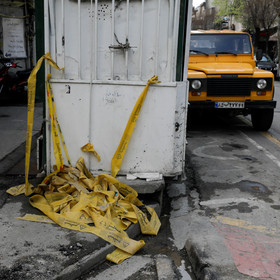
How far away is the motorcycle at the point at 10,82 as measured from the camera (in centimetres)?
1044

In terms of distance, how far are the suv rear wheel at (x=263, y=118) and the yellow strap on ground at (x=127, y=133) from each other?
4.96 m

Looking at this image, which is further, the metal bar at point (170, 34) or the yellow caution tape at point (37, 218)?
the metal bar at point (170, 34)

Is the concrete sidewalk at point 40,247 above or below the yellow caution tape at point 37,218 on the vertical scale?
below

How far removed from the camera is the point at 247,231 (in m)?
3.87

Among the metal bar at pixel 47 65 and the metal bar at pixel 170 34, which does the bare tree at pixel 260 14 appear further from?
the metal bar at pixel 47 65

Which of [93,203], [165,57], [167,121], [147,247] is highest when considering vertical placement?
[165,57]

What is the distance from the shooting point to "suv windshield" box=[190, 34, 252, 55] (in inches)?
351

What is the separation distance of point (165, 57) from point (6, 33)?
930 cm

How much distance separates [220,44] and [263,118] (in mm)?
1975

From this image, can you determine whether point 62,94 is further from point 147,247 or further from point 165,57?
point 147,247

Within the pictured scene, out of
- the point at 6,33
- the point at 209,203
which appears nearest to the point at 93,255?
the point at 209,203

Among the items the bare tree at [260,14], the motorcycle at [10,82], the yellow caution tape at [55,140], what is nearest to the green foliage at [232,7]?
the bare tree at [260,14]

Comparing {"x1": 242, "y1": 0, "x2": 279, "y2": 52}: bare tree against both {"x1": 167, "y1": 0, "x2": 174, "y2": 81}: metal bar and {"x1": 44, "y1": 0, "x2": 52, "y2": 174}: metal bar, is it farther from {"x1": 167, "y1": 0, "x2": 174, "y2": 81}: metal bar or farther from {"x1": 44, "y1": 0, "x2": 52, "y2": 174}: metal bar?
{"x1": 44, "y1": 0, "x2": 52, "y2": 174}: metal bar

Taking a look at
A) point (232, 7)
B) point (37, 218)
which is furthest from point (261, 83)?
point (232, 7)
